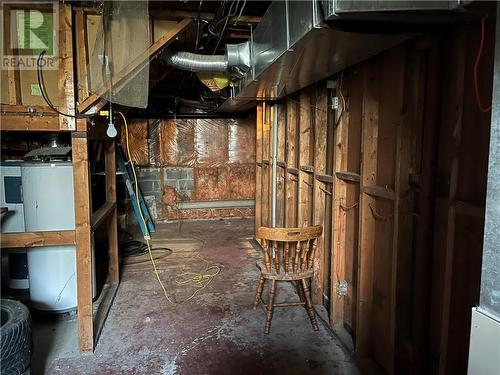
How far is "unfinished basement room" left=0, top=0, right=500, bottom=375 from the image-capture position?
4.75ft

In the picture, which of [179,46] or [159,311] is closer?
[159,311]

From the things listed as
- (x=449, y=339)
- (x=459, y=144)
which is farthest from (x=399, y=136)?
(x=449, y=339)

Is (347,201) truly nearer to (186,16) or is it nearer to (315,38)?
(315,38)

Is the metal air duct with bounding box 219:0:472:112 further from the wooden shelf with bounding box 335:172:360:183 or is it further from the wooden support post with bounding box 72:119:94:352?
the wooden support post with bounding box 72:119:94:352

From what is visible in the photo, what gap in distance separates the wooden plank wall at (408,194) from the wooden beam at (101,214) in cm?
163

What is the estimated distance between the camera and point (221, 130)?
648 cm

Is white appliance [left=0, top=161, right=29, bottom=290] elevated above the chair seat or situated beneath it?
elevated above

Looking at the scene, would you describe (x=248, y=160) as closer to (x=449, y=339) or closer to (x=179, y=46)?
(x=179, y=46)

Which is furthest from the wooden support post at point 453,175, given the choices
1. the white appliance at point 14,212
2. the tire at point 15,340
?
the white appliance at point 14,212

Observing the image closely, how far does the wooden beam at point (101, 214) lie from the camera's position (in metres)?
2.56

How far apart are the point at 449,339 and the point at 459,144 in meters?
0.81

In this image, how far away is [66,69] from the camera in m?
2.19

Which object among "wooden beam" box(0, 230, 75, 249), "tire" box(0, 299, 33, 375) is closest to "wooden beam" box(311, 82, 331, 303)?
"wooden beam" box(0, 230, 75, 249)

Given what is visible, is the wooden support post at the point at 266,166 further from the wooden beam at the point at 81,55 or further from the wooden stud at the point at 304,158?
the wooden beam at the point at 81,55
